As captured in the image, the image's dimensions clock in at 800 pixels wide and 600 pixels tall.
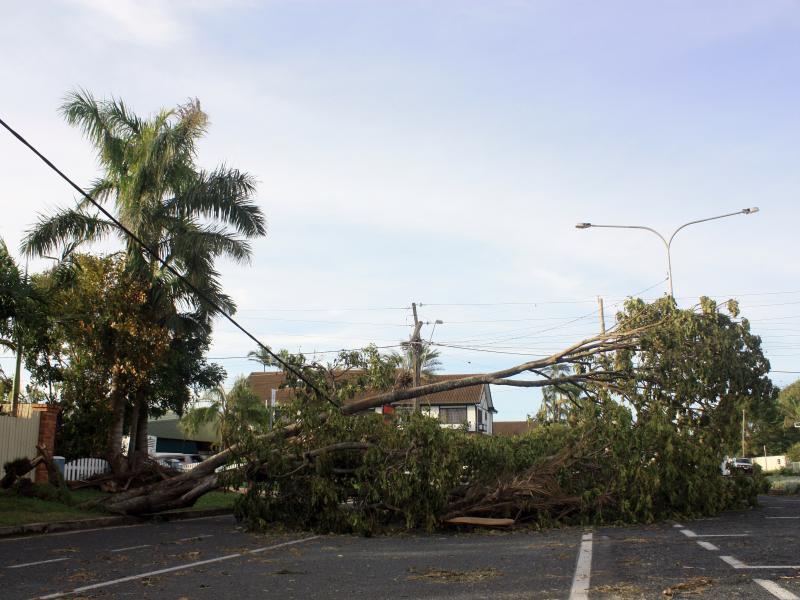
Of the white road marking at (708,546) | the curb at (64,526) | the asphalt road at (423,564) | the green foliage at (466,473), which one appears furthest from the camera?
the green foliage at (466,473)

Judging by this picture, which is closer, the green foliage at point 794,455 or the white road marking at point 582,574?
the white road marking at point 582,574

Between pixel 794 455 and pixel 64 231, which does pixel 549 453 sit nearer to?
pixel 64 231

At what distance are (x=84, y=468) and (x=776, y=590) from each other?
20.4m

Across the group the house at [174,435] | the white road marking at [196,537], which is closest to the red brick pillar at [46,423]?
the white road marking at [196,537]

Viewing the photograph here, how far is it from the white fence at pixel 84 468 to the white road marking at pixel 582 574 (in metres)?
16.0

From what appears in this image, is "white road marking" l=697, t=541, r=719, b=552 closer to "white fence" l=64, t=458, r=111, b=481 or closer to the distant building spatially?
"white fence" l=64, t=458, r=111, b=481

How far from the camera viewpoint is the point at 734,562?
28.8ft

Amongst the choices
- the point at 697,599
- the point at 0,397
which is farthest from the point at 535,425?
the point at 0,397

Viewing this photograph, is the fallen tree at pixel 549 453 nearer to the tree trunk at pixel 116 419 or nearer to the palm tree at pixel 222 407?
the tree trunk at pixel 116 419

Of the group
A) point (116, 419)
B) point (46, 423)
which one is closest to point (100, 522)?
point (46, 423)

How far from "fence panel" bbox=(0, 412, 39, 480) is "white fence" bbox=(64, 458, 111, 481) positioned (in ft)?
5.99

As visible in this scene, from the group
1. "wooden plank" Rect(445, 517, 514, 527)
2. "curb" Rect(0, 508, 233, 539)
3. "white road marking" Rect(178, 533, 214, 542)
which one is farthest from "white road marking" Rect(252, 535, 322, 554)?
"curb" Rect(0, 508, 233, 539)

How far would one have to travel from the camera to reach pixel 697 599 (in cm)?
657

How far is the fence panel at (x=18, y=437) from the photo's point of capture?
19.8 meters
